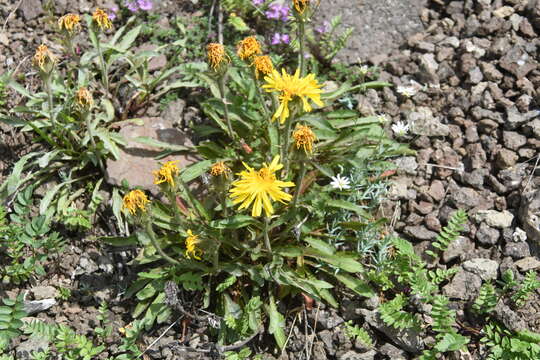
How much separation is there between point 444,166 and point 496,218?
65 cm

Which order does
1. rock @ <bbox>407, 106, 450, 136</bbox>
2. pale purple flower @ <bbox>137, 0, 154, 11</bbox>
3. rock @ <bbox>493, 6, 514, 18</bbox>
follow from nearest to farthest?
rock @ <bbox>407, 106, 450, 136</bbox>, rock @ <bbox>493, 6, 514, 18</bbox>, pale purple flower @ <bbox>137, 0, 154, 11</bbox>

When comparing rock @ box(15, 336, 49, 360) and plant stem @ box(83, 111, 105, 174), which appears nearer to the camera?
rock @ box(15, 336, 49, 360)

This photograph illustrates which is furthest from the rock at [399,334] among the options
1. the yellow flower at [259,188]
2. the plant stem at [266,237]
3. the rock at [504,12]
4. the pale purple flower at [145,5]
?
the pale purple flower at [145,5]

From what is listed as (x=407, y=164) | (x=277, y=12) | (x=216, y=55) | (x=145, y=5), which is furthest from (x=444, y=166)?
(x=145, y=5)

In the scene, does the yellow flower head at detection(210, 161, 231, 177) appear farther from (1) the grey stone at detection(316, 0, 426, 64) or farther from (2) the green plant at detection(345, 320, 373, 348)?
(1) the grey stone at detection(316, 0, 426, 64)

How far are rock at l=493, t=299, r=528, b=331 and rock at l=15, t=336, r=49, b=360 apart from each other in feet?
10.6

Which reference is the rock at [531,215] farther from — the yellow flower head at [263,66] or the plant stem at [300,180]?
the yellow flower head at [263,66]

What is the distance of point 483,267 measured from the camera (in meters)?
3.93

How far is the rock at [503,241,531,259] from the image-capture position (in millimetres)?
3947

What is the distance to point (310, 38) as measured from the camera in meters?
5.28

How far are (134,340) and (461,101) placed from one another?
3.49 meters

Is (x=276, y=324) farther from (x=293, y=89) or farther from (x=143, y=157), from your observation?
(x=143, y=157)

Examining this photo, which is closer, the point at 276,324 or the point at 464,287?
the point at 276,324

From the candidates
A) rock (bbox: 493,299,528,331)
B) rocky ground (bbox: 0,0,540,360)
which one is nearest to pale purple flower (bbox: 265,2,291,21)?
rocky ground (bbox: 0,0,540,360)
